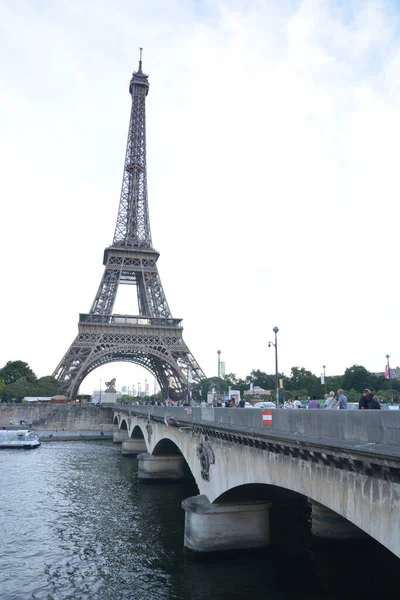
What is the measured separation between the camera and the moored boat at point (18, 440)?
6508cm

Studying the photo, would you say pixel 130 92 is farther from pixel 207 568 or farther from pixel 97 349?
pixel 207 568

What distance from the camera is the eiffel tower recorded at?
83438 millimetres

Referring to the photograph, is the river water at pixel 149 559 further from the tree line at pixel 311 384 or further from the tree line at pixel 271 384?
the tree line at pixel 311 384

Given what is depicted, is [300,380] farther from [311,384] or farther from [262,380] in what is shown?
[262,380]

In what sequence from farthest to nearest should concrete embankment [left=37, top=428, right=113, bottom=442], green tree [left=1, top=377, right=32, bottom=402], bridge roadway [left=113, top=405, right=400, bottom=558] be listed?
green tree [left=1, top=377, right=32, bottom=402]
concrete embankment [left=37, top=428, right=113, bottom=442]
bridge roadway [left=113, top=405, right=400, bottom=558]

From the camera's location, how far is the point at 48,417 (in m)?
84.9

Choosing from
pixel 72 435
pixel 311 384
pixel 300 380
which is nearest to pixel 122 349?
pixel 72 435

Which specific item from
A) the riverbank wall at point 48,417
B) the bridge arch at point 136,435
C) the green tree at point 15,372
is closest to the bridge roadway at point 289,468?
the bridge arch at point 136,435

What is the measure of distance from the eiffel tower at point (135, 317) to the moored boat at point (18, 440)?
13243 mm

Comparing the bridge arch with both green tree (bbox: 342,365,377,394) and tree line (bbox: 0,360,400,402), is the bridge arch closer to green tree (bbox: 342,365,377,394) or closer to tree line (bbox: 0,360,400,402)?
tree line (bbox: 0,360,400,402)

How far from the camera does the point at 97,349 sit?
87.0 meters

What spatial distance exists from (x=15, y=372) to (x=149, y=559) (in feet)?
346

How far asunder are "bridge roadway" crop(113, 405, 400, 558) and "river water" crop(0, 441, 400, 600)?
1.13m

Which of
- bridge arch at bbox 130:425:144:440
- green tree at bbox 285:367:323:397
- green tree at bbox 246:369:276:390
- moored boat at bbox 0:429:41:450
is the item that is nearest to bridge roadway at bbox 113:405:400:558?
bridge arch at bbox 130:425:144:440
